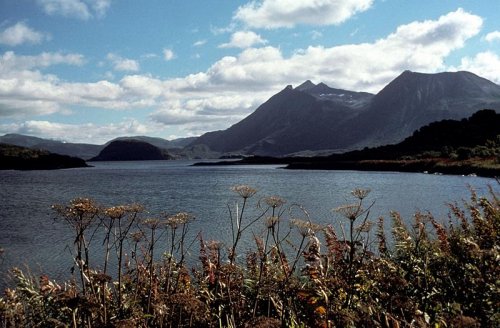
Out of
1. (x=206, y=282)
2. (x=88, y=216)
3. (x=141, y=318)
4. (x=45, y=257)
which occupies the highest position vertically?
(x=88, y=216)

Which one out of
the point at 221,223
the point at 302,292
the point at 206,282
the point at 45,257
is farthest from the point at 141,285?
the point at 221,223

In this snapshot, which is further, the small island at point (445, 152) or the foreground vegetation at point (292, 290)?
the small island at point (445, 152)

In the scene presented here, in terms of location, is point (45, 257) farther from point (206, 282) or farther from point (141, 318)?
point (141, 318)

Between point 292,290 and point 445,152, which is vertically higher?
point 445,152

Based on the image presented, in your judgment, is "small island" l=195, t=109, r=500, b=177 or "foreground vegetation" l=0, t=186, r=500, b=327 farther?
"small island" l=195, t=109, r=500, b=177

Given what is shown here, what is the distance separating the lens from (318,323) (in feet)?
18.1

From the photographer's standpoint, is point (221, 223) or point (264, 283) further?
point (221, 223)

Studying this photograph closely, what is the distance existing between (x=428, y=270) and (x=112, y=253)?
19.9 metres

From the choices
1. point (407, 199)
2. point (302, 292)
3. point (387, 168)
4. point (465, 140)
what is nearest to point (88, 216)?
point (302, 292)

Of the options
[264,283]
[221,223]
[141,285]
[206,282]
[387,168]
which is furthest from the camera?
[387,168]

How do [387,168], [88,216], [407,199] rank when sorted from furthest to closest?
[387,168], [407,199], [88,216]

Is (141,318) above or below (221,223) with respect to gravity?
above

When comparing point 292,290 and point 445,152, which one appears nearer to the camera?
point 292,290

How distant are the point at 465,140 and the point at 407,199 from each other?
101470 mm
